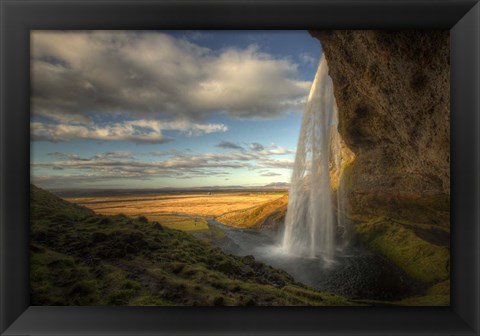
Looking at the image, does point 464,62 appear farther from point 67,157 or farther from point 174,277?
point 67,157

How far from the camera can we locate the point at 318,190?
4.09 m

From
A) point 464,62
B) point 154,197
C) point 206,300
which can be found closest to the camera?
point 464,62

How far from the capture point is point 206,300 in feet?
9.98

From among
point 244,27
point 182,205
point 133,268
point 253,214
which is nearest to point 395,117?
point 253,214

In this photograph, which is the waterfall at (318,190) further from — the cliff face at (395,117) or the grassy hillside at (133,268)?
the grassy hillside at (133,268)

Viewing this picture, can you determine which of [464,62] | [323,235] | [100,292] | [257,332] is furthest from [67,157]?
[464,62]

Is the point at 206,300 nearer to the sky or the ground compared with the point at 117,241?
nearer to the ground

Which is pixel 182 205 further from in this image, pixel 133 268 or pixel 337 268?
pixel 337 268

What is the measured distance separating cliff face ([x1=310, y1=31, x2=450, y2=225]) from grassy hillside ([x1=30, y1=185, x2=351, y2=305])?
6.03 feet

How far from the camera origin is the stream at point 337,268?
348cm

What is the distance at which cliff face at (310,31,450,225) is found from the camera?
288 cm

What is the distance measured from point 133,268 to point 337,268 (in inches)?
120

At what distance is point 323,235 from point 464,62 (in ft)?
9.90

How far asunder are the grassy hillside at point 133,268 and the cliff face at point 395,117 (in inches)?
72.4
